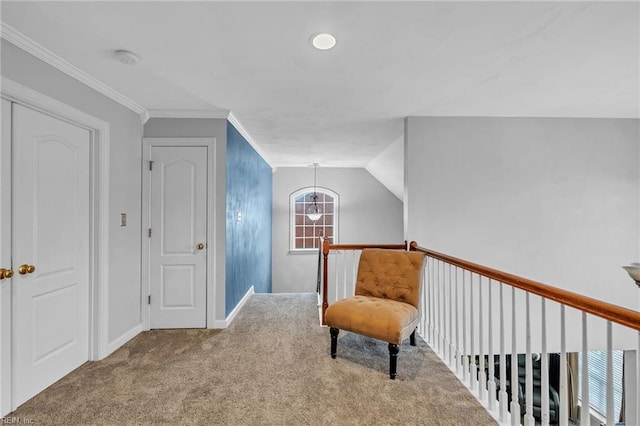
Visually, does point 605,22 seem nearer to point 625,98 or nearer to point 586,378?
point 625,98

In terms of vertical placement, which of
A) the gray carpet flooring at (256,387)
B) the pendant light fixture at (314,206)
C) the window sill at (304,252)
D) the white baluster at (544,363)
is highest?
the pendant light fixture at (314,206)

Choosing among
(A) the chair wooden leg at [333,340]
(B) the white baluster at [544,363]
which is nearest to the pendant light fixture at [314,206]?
(A) the chair wooden leg at [333,340]

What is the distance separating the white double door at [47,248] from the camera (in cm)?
199

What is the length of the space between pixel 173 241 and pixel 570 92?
414 centimetres

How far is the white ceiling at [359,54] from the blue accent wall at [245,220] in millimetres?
717

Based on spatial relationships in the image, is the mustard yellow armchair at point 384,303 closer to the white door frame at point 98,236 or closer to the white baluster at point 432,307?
the white baluster at point 432,307

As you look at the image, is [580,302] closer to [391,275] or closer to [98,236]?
[391,275]

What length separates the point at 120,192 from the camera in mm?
2902

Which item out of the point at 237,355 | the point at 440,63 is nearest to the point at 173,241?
the point at 237,355

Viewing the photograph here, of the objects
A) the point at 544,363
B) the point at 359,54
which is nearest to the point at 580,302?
the point at 544,363

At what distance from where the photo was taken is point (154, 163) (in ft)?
10.8

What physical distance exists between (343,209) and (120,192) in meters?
4.96

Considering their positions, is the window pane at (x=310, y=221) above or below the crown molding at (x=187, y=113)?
below

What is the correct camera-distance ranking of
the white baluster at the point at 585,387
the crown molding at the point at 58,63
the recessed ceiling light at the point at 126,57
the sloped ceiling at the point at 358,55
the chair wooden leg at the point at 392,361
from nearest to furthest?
1. the white baluster at the point at 585,387
2. the sloped ceiling at the point at 358,55
3. the crown molding at the point at 58,63
4. the recessed ceiling light at the point at 126,57
5. the chair wooden leg at the point at 392,361
